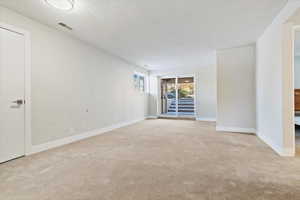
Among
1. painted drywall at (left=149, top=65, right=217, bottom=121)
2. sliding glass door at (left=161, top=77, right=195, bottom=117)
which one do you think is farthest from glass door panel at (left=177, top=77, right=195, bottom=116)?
painted drywall at (left=149, top=65, right=217, bottom=121)

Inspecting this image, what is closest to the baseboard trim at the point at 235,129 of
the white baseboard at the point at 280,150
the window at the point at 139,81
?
the white baseboard at the point at 280,150

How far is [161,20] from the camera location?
2.79 m

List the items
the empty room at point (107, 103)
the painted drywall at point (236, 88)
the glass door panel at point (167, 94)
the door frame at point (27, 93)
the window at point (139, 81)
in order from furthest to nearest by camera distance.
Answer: the glass door panel at point (167, 94), the window at point (139, 81), the painted drywall at point (236, 88), the door frame at point (27, 93), the empty room at point (107, 103)

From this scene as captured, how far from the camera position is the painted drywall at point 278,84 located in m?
2.54

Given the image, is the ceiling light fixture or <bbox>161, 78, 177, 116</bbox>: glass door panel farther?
<bbox>161, 78, 177, 116</bbox>: glass door panel

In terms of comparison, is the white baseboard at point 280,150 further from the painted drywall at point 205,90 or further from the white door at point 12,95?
the white door at point 12,95

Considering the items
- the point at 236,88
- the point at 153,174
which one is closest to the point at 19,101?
the point at 153,174

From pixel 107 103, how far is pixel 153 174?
317 cm

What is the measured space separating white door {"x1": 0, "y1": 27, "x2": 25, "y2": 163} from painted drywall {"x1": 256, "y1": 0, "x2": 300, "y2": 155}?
442cm

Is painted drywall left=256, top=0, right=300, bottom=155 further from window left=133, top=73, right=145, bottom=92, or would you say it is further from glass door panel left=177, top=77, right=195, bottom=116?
window left=133, top=73, right=145, bottom=92

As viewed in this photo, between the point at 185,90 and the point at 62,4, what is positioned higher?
the point at 62,4

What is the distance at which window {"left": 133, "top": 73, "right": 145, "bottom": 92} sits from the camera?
671 cm

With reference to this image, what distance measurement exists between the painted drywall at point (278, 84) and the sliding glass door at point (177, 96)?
405 centimetres

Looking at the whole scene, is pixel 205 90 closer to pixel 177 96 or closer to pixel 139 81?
pixel 177 96
